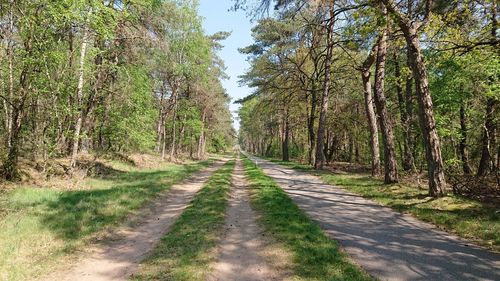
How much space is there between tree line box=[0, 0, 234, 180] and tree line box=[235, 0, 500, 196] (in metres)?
6.34

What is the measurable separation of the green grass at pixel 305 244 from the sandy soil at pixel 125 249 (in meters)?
2.74

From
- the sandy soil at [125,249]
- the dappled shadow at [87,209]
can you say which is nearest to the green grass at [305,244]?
the sandy soil at [125,249]

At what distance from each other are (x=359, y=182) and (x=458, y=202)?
19.2ft

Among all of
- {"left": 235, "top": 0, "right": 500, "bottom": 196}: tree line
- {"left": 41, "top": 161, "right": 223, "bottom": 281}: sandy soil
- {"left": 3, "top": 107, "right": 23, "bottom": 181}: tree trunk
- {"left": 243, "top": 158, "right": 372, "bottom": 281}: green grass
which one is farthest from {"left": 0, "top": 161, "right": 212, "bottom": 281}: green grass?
{"left": 235, "top": 0, "right": 500, "bottom": 196}: tree line

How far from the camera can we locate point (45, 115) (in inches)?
551

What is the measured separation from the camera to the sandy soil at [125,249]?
5384 millimetres

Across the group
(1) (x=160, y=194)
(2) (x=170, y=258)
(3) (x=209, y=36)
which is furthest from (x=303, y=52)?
(2) (x=170, y=258)

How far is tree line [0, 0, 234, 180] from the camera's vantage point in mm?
11260

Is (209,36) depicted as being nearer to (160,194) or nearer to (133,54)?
(133,54)

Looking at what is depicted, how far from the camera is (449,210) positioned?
354 inches

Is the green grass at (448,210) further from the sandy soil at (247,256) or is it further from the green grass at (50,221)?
the green grass at (50,221)

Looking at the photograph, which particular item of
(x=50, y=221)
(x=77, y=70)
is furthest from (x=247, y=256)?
(x=77, y=70)

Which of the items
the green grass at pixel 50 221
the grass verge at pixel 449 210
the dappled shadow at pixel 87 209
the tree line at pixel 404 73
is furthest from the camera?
the tree line at pixel 404 73

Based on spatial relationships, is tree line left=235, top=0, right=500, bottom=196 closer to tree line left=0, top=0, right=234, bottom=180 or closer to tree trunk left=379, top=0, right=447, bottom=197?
tree trunk left=379, top=0, right=447, bottom=197
